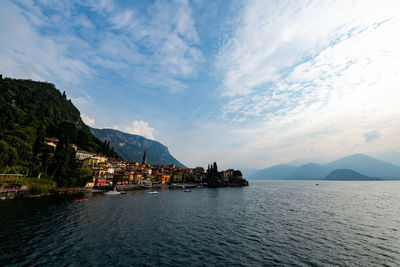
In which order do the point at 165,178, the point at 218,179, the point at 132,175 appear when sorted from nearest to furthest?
the point at 132,175 → the point at 165,178 → the point at 218,179

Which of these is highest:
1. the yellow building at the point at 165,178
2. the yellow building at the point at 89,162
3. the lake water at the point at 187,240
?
the yellow building at the point at 89,162

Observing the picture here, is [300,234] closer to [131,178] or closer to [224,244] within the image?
[224,244]

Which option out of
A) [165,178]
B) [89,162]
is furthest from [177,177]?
[89,162]

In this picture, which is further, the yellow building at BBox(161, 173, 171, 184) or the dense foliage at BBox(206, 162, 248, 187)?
the dense foliage at BBox(206, 162, 248, 187)

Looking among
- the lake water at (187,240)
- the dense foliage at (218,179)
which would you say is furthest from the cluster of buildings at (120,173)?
the lake water at (187,240)

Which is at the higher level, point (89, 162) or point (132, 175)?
Result: point (89, 162)

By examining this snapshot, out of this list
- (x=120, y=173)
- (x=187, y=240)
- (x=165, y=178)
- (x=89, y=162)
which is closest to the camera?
(x=187, y=240)

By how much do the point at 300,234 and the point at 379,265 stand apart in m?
10.8

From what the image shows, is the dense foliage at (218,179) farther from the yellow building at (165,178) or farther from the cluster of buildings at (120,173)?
the yellow building at (165,178)

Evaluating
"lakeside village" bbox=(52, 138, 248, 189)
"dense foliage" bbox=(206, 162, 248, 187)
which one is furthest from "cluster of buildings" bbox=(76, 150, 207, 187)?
"dense foliage" bbox=(206, 162, 248, 187)

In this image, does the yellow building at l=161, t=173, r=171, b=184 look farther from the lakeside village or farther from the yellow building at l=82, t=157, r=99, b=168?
the yellow building at l=82, t=157, r=99, b=168

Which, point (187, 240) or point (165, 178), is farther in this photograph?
point (165, 178)

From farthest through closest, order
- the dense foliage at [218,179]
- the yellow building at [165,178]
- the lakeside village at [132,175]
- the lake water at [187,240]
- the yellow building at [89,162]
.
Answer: the dense foliage at [218,179]
the yellow building at [165,178]
the lakeside village at [132,175]
the yellow building at [89,162]
the lake water at [187,240]

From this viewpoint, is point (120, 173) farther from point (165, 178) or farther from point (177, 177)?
point (177, 177)
